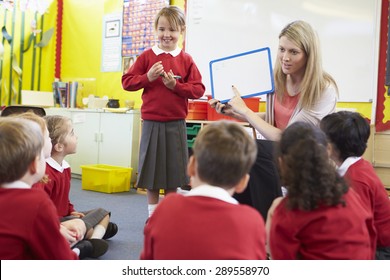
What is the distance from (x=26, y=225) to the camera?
1.07 metres

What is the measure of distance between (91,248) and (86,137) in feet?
8.15

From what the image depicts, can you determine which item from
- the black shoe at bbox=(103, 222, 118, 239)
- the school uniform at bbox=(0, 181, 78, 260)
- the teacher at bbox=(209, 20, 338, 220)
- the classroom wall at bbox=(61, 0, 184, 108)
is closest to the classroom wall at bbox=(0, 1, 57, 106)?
the classroom wall at bbox=(61, 0, 184, 108)

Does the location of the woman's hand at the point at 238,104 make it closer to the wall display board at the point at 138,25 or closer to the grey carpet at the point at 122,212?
the grey carpet at the point at 122,212

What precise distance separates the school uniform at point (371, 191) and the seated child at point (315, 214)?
286 millimetres

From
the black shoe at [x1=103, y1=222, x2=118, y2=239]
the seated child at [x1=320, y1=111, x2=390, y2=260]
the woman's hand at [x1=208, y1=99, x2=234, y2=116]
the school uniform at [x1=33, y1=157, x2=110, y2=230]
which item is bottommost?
the black shoe at [x1=103, y1=222, x2=118, y2=239]

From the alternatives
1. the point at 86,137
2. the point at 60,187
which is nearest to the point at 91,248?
the point at 60,187

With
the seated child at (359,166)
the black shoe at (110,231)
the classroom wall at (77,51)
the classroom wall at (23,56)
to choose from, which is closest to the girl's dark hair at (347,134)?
the seated child at (359,166)

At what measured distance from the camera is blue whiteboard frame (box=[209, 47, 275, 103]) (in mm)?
1999

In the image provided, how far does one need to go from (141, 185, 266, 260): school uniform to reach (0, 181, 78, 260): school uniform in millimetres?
279

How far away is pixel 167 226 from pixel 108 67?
3.85 m

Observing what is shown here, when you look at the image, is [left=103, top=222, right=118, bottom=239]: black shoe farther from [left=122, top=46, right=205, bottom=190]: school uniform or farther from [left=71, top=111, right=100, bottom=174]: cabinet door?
[left=71, top=111, right=100, bottom=174]: cabinet door

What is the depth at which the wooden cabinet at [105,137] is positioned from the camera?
395cm

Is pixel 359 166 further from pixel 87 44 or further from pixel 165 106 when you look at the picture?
pixel 87 44

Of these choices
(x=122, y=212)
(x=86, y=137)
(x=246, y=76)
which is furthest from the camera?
(x=86, y=137)
